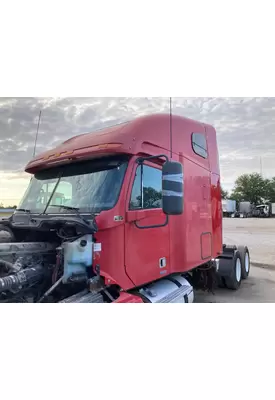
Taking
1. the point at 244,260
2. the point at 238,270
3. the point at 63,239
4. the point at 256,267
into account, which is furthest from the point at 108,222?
the point at 256,267

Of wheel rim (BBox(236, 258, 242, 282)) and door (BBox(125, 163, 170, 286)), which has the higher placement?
door (BBox(125, 163, 170, 286))

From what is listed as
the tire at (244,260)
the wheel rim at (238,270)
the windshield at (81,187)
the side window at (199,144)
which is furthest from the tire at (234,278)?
the windshield at (81,187)

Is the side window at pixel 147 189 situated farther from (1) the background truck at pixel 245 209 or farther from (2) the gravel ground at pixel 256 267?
(1) the background truck at pixel 245 209

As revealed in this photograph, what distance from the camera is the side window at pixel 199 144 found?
4421 mm

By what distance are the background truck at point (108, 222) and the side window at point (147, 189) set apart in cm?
1

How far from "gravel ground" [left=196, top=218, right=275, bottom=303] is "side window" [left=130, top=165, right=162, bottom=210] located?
2655 mm

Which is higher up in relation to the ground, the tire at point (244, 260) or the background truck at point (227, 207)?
the background truck at point (227, 207)

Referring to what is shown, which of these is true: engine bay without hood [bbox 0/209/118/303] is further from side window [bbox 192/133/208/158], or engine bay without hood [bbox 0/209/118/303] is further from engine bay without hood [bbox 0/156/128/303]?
side window [bbox 192/133/208/158]

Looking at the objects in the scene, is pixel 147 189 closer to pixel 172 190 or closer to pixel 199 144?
pixel 172 190

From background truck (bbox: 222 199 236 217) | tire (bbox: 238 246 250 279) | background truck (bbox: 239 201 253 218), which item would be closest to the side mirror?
background truck (bbox: 222 199 236 217)

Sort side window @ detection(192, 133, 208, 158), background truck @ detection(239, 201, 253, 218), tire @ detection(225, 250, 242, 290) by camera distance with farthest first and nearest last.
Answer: background truck @ detection(239, 201, 253, 218) → tire @ detection(225, 250, 242, 290) → side window @ detection(192, 133, 208, 158)

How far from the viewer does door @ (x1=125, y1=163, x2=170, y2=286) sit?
121 inches

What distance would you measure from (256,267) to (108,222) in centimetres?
654

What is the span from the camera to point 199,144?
4.57m
